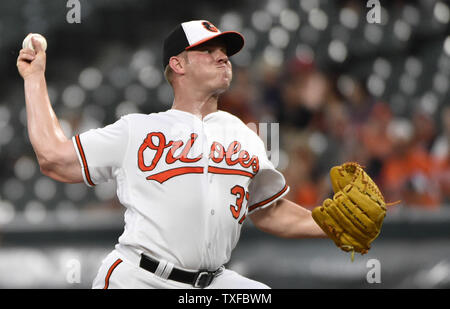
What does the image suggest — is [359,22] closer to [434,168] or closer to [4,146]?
[434,168]

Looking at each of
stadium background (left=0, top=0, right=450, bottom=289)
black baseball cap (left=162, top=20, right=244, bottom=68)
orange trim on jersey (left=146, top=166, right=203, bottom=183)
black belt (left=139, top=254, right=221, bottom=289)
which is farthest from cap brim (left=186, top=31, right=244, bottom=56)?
stadium background (left=0, top=0, right=450, bottom=289)

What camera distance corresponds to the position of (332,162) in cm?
385

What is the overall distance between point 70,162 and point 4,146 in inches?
118

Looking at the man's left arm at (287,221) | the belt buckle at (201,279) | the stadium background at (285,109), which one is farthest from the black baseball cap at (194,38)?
the stadium background at (285,109)

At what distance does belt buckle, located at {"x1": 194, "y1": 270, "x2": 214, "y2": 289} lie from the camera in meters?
1.51

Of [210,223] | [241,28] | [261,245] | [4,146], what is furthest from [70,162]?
[241,28]

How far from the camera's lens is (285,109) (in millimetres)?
3916

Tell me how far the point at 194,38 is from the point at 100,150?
1.29 feet

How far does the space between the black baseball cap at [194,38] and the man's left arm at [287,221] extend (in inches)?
18.3

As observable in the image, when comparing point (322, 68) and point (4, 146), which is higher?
point (322, 68)

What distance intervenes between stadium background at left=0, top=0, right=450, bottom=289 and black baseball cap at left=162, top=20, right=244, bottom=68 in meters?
1.56

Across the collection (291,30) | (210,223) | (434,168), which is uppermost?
(291,30)
